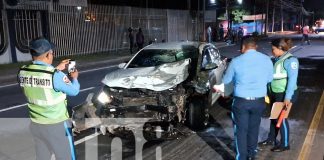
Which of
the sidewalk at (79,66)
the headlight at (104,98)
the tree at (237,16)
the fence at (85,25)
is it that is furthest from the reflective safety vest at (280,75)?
the tree at (237,16)

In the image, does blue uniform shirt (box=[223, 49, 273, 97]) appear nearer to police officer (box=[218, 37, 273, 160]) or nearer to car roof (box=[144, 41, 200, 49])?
police officer (box=[218, 37, 273, 160])

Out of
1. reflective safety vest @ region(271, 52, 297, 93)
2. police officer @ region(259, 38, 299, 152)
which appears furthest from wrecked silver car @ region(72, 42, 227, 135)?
reflective safety vest @ region(271, 52, 297, 93)

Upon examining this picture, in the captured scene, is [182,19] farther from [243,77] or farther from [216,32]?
[243,77]

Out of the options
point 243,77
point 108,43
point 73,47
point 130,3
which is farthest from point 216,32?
point 243,77

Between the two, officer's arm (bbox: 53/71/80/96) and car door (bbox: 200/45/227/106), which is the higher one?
officer's arm (bbox: 53/71/80/96)

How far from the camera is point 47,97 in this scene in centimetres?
360

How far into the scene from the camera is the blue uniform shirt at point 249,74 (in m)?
4.62

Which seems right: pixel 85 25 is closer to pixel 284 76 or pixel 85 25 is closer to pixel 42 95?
pixel 284 76

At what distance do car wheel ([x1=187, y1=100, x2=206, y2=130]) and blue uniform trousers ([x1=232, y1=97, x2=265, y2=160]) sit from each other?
190 cm

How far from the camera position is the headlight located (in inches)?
258

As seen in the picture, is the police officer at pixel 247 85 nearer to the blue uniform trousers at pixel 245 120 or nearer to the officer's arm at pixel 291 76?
the blue uniform trousers at pixel 245 120

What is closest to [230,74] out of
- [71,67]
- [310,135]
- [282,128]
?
[282,128]

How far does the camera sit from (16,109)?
9297 mm

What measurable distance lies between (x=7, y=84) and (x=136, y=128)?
9224 millimetres
